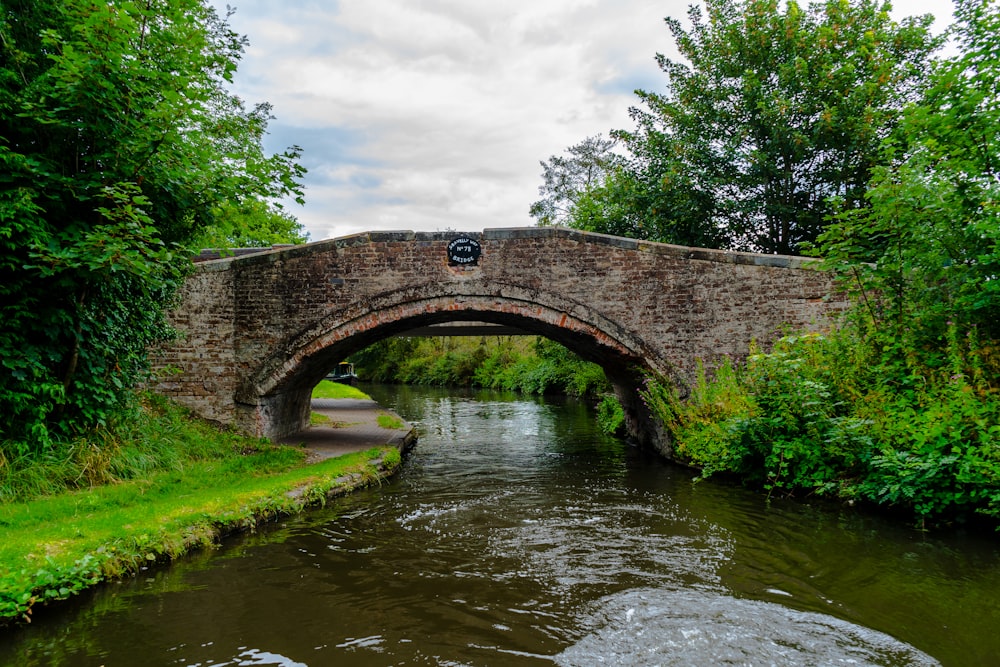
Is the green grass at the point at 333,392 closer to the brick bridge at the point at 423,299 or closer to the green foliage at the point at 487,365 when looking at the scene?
the green foliage at the point at 487,365

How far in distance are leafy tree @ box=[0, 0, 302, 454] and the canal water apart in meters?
3.05

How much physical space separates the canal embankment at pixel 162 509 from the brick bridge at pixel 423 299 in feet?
4.02

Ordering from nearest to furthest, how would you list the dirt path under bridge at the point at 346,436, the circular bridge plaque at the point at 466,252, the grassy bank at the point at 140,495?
the grassy bank at the point at 140,495
the circular bridge plaque at the point at 466,252
the dirt path under bridge at the point at 346,436

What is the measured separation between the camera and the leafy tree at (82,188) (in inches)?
230

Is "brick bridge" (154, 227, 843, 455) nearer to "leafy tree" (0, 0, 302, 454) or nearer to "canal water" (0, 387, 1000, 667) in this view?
"leafy tree" (0, 0, 302, 454)

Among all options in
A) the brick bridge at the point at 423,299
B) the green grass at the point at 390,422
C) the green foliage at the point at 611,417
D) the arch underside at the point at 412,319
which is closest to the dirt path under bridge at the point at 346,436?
the green grass at the point at 390,422

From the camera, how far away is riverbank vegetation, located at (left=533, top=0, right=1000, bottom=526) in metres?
5.83

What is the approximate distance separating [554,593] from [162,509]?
4.10 meters

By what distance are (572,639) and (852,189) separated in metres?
12.3

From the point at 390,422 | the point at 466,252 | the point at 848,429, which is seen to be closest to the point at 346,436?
the point at 390,422

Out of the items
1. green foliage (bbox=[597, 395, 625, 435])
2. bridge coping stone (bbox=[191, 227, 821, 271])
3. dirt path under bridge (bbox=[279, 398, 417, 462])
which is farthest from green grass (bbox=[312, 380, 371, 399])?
bridge coping stone (bbox=[191, 227, 821, 271])

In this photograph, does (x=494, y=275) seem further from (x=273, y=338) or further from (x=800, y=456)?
(x=800, y=456)

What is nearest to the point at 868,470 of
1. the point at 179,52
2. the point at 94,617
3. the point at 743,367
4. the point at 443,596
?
the point at 743,367

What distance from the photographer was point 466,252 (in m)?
9.60
